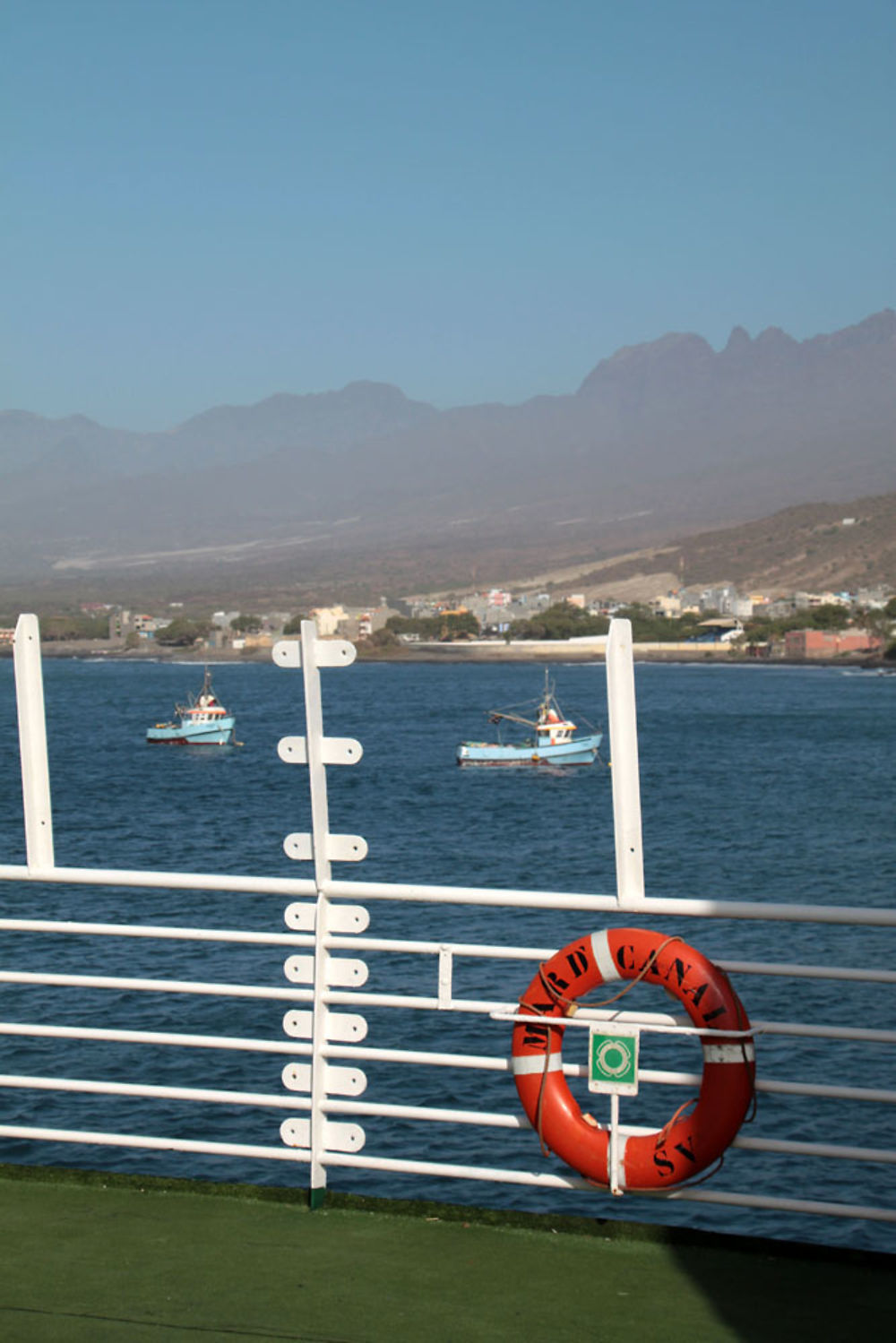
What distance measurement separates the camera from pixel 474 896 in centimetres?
378

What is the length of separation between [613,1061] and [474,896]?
504 mm

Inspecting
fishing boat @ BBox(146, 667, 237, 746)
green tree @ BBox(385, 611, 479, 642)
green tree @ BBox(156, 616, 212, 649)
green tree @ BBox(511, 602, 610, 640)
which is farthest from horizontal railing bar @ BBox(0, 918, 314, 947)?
green tree @ BBox(156, 616, 212, 649)

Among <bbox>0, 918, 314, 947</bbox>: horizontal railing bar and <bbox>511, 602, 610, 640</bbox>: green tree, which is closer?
<bbox>0, 918, 314, 947</bbox>: horizontal railing bar

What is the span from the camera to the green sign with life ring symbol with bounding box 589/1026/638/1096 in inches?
143

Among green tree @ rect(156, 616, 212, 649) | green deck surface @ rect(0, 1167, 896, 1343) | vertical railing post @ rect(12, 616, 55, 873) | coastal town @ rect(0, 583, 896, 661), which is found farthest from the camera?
green tree @ rect(156, 616, 212, 649)

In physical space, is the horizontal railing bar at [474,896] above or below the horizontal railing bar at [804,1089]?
above

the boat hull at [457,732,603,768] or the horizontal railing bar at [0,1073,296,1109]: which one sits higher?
the horizontal railing bar at [0,1073,296,1109]

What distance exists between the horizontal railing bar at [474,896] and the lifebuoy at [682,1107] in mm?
88

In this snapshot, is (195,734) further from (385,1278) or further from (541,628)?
(541,628)

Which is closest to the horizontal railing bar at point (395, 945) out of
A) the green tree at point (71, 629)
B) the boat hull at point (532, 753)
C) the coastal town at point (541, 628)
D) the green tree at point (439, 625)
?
the boat hull at point (532, 753)

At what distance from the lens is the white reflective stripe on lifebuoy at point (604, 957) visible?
11.9 feet

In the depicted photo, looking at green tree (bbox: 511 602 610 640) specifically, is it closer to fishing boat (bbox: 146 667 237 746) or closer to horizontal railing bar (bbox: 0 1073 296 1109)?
fishing boat (bbox: 146 667 237 746)

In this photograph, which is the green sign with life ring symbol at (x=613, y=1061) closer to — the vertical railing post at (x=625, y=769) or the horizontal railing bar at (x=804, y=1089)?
the horizontal railing bar at (x=804, y=1089)

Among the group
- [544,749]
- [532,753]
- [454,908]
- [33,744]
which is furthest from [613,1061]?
[544,749]
